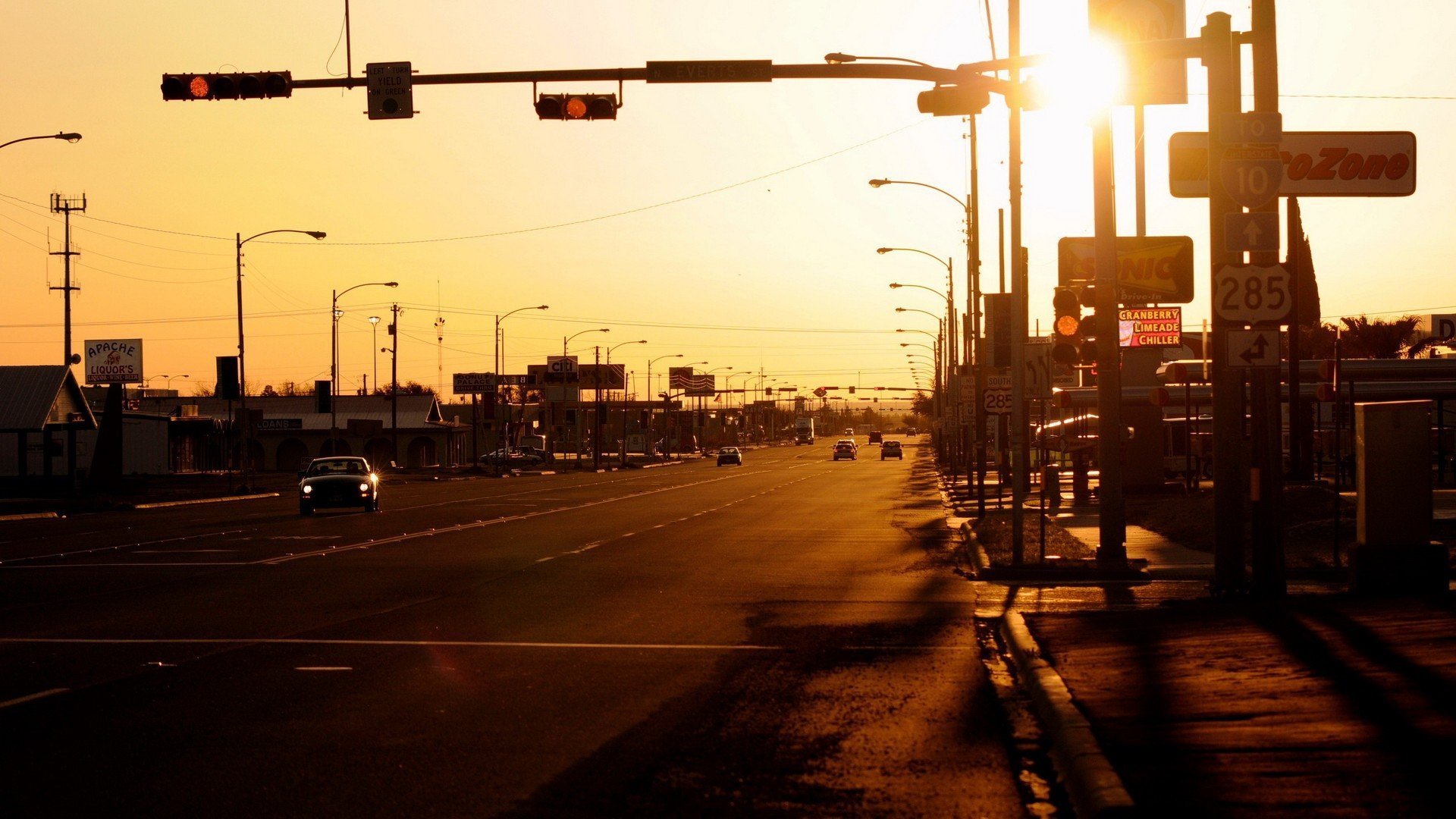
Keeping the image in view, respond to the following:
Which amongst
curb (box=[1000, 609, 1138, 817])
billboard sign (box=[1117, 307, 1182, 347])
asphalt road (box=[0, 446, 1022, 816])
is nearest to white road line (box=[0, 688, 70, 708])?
asphalt road (box=[0, 446, 1022, 816])

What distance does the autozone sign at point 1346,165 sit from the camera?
17859 millimetres

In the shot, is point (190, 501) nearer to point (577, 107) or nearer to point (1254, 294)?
point (577, 107)

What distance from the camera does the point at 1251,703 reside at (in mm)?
8922

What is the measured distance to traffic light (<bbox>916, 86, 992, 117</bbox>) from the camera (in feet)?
64.5

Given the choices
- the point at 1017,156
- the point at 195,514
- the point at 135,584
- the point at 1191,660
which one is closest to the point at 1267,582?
the point at 1191,660

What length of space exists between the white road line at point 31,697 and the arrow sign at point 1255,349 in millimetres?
10560

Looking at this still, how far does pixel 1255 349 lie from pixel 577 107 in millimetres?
9637

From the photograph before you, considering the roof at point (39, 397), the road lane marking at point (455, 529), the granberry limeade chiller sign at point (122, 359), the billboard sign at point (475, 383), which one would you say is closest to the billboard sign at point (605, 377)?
the billboard sign at point (475, 383)

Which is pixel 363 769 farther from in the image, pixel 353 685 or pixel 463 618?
pixel 463 618

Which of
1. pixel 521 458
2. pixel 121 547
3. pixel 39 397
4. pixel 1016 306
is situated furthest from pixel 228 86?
pixel 521 458

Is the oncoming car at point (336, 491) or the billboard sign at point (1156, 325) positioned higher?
the billboard sign at point (1156, 325)

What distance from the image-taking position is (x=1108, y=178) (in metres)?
20.7

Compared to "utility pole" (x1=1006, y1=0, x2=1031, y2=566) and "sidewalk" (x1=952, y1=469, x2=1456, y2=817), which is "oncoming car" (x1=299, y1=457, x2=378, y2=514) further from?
"sidewalk" (x1=952, y1=469, x2=1456, y2=817)

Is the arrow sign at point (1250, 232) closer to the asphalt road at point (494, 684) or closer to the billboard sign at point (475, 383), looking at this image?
the asphalt road at point (494, 684)
